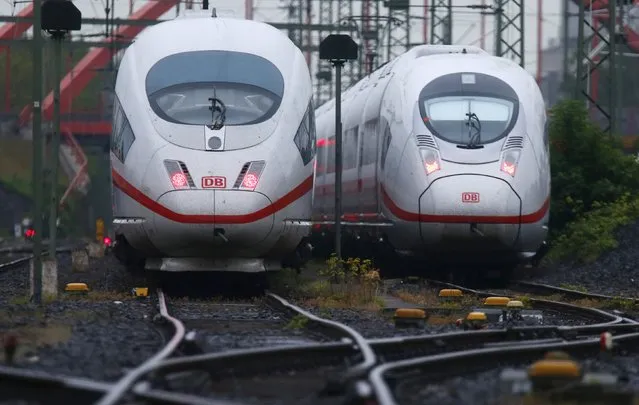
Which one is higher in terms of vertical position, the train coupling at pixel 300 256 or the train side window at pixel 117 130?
the train side window at pixel 117 130

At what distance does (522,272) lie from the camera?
26359mm

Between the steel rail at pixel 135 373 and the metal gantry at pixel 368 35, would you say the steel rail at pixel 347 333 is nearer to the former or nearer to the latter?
the steel rail at pixel 135 373

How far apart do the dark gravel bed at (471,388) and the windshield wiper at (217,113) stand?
25.3ft

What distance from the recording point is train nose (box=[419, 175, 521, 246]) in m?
20.5

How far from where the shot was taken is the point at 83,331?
38.1 feet

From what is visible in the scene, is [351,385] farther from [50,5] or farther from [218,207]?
[50,5]

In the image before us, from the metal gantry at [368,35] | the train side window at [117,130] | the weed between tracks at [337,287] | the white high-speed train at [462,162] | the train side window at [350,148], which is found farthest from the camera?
the metal gantry at [368,35]

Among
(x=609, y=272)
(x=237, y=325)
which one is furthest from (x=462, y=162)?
(x=237, y=325)

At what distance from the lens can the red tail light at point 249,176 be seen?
16625 millimetres

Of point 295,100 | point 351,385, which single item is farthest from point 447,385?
point 295,100

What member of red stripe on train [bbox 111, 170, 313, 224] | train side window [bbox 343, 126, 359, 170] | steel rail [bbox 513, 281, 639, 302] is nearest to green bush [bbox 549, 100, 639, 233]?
train side window [bbox 343, 126, 359, 170]

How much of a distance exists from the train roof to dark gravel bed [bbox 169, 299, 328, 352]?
10.5ft

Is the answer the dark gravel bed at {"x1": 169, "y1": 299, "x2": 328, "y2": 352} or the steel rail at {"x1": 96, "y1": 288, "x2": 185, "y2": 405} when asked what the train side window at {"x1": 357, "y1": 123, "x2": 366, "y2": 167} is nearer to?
the dark gravel bed at {"x1": 169, "y1": 299, "x2": 328, "y2": 352}

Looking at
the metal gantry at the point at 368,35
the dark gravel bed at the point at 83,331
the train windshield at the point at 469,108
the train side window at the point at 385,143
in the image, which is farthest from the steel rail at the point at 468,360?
the metal gantry at the point at 368,35
